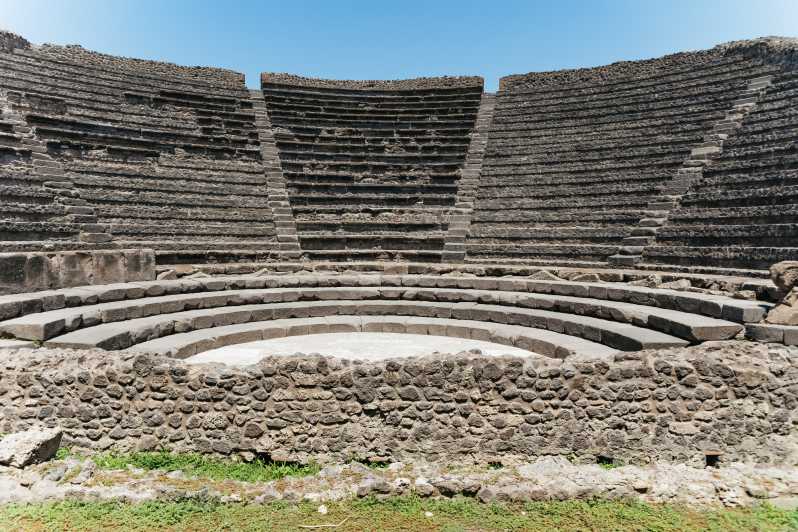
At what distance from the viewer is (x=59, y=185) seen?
11.3 meters

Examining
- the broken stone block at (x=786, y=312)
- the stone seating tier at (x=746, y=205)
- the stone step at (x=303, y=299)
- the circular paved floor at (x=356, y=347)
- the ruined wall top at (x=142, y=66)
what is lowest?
the circular paved floor at (x=356, y=347)

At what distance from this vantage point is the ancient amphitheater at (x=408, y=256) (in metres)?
4.70

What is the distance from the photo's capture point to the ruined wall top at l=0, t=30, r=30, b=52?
15.3 m

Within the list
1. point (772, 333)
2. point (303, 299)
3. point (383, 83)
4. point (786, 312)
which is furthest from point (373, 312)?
point (383, 83)

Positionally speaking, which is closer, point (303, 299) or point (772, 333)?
point (772, 333)

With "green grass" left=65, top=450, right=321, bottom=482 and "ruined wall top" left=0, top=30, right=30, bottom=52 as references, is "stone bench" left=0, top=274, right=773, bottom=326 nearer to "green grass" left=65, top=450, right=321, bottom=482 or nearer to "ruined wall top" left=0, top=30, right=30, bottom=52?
"green grass" left=65, top=450, right=321, bottom=482

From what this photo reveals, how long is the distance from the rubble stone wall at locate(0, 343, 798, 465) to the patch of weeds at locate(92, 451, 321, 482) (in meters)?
0.09

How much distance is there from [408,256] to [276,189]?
13.9ft

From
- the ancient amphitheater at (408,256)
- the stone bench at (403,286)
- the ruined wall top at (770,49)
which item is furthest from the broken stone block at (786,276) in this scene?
the ruined wall top at (770,49)

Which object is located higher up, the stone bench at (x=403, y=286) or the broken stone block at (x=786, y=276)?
the broken stone block at (x=786, y=276)

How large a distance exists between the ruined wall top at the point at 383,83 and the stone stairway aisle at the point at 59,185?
8.29m

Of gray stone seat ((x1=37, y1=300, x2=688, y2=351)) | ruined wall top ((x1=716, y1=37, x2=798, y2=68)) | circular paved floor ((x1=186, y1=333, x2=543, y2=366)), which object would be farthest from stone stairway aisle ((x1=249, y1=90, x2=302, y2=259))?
ruined wall top ((x1=716, y1=37, x2=798, y2=68))

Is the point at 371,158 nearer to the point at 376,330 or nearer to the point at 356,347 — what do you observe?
the point at 376,330

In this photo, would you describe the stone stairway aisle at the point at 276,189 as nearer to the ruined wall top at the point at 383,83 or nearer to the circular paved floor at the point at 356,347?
the ruined wall top at the point at 383,83
